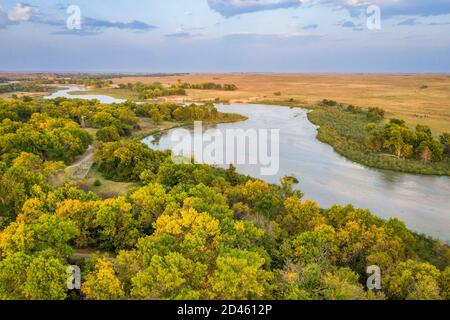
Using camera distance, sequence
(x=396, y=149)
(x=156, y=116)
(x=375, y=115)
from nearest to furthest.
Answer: (x=396, y=149) < (x=156, y=116) < (x=375, y=115)

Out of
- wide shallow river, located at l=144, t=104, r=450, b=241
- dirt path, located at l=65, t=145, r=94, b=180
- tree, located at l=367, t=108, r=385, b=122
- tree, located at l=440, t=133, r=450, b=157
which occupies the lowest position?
wide shallow river, located at l=144, t=104, r=450, b=241

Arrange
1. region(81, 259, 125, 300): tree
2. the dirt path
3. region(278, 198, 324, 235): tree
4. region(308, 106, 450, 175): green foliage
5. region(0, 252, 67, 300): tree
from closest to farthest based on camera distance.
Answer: region(0, 252, 67, 300): tree, region(81, 259, 125, 300): tree, region(278, 198, 324, 235): tree, the dirt path, region(308, 106, 450, 175): green foliage

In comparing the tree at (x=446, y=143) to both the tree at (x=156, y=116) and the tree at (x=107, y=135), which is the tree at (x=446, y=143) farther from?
the tree at (x=156, y=116)

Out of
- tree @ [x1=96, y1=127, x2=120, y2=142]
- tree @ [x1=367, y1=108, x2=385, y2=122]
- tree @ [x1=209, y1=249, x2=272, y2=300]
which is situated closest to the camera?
tree @ [x1=209, y1=249, x2=272, y2=300]

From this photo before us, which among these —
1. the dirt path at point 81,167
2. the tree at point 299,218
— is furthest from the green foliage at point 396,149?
the dirt path at point 81,167

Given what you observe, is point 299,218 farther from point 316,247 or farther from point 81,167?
point 81,167

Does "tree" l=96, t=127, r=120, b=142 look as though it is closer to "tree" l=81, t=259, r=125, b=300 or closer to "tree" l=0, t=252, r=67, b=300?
"tree" l=0, t=252, r=67, b=300

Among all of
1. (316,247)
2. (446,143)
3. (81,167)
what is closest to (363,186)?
(446,143)

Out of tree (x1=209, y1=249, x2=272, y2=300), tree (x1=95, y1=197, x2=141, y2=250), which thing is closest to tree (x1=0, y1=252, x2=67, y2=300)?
tree (x1=95, y1=197, x2=141, y2=250)
